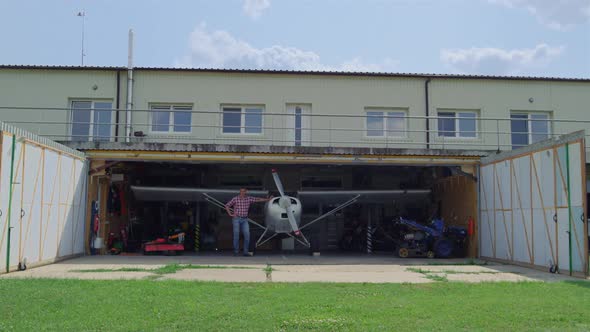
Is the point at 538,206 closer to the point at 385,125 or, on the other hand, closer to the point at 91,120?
the point at 385,125

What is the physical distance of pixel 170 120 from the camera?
1920cm

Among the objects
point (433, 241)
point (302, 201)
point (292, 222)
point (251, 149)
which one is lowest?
point (433, 241)

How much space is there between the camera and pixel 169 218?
21516 mm

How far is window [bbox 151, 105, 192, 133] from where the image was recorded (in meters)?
19.1

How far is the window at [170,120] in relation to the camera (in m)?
19.1

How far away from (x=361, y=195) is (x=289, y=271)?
22.6 feet

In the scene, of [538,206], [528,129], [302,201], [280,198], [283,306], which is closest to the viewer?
[283,306]

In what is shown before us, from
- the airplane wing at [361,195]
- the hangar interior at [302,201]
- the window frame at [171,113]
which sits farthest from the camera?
the window frame at [171,113]

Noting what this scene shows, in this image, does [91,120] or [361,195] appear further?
[91,120]

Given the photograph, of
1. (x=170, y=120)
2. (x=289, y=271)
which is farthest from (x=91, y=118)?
(x=289, y=271)

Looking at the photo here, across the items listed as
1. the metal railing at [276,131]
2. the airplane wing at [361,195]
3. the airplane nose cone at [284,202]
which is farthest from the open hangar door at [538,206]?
the airplane nose cone at [284,202]

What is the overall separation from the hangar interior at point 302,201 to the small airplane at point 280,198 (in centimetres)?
10

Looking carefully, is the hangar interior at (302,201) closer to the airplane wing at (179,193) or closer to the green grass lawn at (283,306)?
the airplane wing at (179,193)

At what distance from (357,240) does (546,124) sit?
815cm
